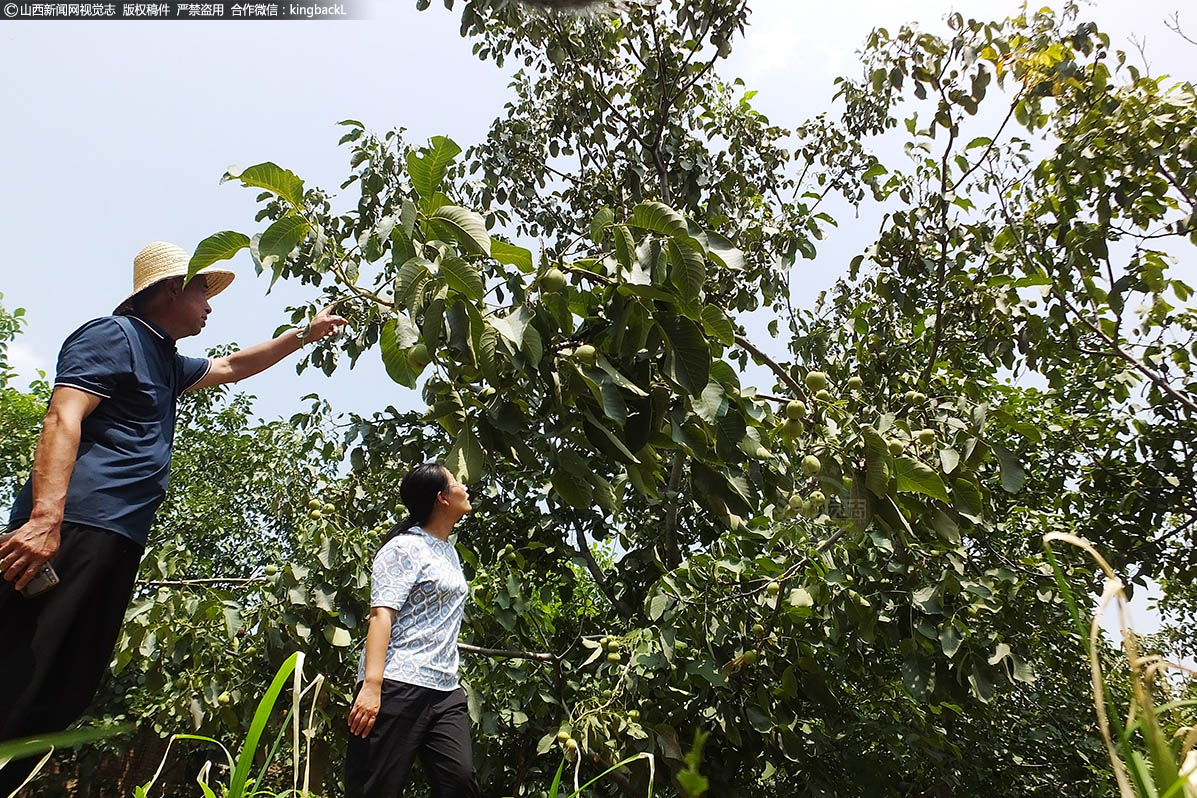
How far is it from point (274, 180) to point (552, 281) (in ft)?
1.89

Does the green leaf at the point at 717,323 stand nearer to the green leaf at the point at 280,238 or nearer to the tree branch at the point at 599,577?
the green leaf at the point at 280,238

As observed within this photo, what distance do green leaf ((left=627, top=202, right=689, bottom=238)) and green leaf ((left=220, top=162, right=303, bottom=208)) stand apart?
26.5 inches

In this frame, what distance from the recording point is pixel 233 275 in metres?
2.47

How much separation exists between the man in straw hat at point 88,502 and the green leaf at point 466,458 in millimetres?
711

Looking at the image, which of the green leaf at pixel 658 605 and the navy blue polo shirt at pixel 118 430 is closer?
the navy blue polo shirt at pixel 118 430

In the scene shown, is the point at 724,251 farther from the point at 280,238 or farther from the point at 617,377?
the point at 280,238

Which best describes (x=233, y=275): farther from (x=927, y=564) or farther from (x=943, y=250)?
(x=943, y=250)

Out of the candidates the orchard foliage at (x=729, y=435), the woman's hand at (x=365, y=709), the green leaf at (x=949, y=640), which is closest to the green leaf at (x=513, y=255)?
the orchard foliage at (x=729, y=435)

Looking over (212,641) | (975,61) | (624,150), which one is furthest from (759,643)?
(624,150)

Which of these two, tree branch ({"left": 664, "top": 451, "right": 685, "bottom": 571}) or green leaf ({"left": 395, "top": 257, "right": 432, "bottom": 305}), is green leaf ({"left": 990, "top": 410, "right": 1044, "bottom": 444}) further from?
tree branch ({"left": 664, "top": 451, "right": 685, "bottom": 571})

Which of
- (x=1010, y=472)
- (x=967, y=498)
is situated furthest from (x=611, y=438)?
(x=1010, y=472)

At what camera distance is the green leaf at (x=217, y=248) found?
1700 mm

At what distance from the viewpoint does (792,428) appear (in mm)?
2316

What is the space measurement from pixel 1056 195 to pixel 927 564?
1569 millimetres
